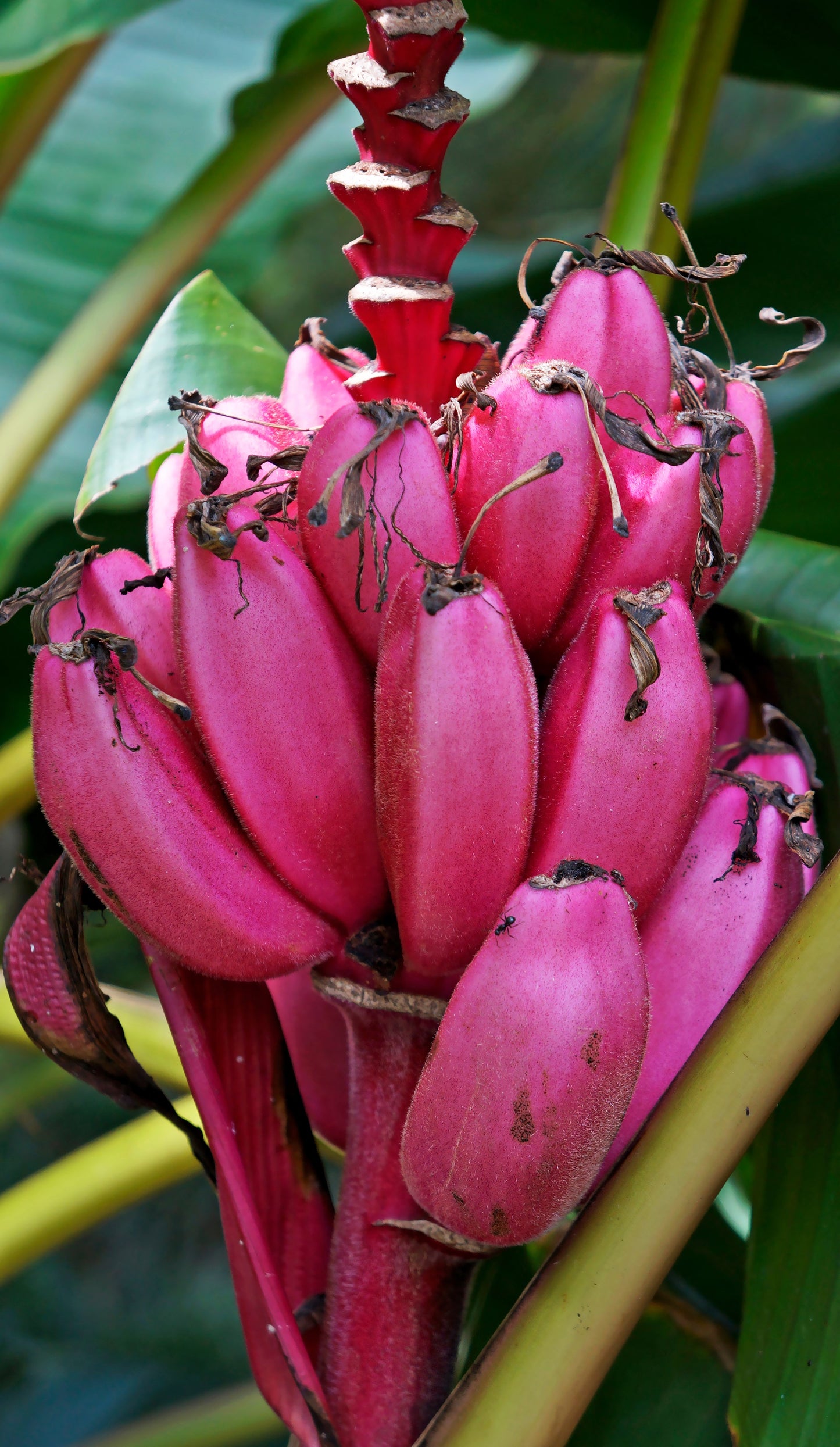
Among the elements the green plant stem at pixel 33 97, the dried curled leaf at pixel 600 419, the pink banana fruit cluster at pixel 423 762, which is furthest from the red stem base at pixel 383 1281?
the green plant stem at pixel 33 97

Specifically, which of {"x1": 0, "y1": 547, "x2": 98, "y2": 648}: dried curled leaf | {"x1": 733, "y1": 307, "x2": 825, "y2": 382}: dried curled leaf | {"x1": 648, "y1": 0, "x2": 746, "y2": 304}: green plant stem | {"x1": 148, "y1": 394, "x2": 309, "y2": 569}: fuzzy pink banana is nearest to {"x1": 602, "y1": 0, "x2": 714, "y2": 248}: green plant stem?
{"x1": 648, "y1": 0, "x2": 746, "y2": 304}: green plant stem

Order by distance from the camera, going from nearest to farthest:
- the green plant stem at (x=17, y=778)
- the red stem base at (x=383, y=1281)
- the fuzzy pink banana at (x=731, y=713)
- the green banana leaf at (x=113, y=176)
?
the red stem base at (x=383, y=1281) → the fuzzy pink banana at (x=731, y=713) → the green plant stem at (x=17, y=778) → the green banana leaf at (x=113, y=176)

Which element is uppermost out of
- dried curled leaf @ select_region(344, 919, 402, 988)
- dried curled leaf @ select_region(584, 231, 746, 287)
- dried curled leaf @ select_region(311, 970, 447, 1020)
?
dried curled leaf @ select_region(584, 231, 746, 287)

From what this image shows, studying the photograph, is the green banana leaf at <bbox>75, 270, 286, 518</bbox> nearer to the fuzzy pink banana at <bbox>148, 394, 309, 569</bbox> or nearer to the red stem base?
the fuzzy pink banana at <bbox>148, 394, 309, 569</bbox>

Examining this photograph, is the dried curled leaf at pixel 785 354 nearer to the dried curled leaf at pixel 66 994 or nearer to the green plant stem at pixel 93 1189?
the dried curled leaf at pixel 66 994

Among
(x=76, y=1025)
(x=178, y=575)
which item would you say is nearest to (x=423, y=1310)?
(x=76, y=1025)

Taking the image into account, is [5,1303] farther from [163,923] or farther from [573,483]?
[573,483]
